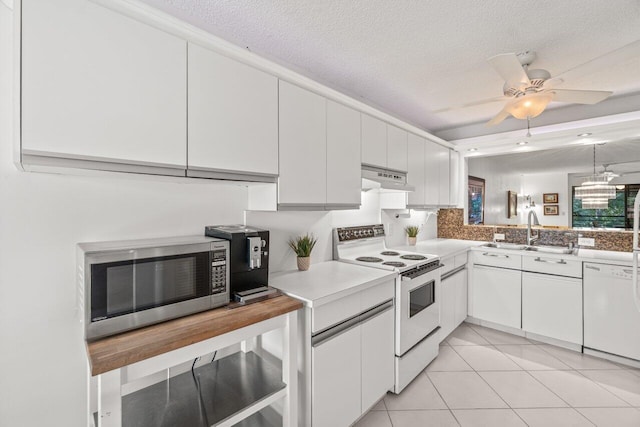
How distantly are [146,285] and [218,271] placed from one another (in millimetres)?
321

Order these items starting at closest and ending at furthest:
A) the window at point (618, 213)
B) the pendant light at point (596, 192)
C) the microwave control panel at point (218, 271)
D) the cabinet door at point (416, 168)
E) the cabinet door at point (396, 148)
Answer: the microwave control panel at point (218, 271), the cabinet door at point (396, 148), the cabinet door at point (416, 168), the window at point (618, 213), the pendant light at point (596, 192)

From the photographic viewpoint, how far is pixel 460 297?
3336 mm

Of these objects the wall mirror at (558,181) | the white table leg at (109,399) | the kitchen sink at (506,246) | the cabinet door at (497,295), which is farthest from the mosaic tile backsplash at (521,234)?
the white table leg at (109,399)

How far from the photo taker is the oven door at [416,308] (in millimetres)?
2188

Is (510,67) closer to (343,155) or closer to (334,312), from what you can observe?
(343,155)

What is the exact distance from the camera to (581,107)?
3.18 m

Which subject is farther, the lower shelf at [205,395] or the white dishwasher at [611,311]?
the white dishwasher at [611,311]

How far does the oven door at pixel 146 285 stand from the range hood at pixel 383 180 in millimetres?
1450

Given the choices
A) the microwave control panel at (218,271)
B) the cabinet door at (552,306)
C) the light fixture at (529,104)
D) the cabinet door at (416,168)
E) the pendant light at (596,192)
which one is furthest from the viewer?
the pendant light at (596,192)

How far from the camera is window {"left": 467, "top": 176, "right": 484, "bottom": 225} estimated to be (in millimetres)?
4367

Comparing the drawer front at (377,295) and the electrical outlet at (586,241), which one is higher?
the electrical outlet at (586,241)

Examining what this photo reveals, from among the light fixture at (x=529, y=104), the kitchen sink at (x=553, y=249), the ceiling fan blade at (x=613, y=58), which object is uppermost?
the ceiling fan blade at (x=613, y=58)

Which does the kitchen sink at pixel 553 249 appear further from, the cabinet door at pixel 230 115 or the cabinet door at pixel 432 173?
the cabinet door at pixel 230 115

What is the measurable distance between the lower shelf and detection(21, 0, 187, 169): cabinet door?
1164 mm
